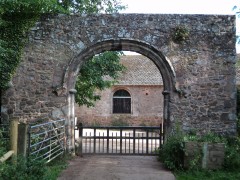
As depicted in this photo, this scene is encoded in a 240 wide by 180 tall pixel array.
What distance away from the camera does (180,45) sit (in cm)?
946

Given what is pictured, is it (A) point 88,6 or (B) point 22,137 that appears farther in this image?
(A) point 88,6

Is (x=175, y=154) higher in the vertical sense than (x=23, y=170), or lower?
lower

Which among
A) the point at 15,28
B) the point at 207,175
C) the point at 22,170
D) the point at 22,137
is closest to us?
the point at 22,170

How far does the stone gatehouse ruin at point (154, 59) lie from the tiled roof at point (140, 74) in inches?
515

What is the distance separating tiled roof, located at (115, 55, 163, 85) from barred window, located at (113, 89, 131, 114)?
0.94m

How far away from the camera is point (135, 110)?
75.5 feet

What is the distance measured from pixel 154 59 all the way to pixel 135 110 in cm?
1373

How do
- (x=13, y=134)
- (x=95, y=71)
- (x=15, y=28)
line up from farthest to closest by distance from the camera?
(x=95, y=71), (x=15, y=28), (x=13, y=134)

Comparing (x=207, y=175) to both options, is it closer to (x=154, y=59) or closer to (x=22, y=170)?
(x=154, y=59)

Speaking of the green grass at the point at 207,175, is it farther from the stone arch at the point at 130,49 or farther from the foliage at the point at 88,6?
the foliage at the point at 88,6

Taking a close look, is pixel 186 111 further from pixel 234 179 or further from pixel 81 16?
pixel 81 16

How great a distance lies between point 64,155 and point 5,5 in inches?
169

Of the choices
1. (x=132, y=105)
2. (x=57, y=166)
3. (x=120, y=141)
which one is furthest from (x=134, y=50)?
(x=132, y=105)

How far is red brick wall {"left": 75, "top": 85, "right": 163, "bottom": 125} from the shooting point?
22859mm
